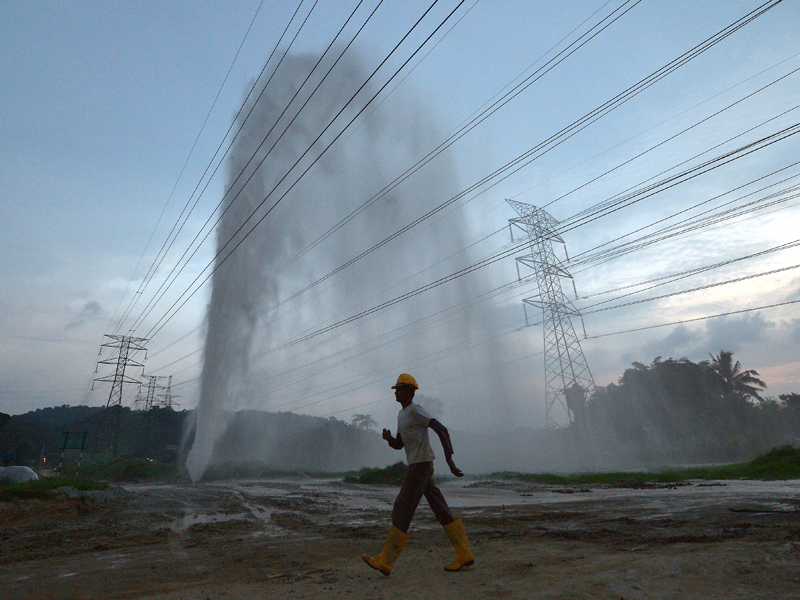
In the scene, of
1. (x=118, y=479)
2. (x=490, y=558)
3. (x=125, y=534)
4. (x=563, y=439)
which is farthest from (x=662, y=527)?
(x=118, y=479)

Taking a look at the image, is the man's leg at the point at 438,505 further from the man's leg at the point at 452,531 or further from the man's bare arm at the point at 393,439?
the man's bare arm at the point at 393,439

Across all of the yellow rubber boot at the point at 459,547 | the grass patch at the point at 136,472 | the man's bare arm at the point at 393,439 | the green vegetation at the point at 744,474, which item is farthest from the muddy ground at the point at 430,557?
the grass patch at the point at 136,472

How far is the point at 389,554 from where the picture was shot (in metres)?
4.54

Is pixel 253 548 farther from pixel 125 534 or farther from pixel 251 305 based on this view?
pixel 251 305

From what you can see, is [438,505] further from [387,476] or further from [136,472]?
[136,472]

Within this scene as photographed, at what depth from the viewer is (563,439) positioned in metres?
40.5

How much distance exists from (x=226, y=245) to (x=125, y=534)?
77.9 ft

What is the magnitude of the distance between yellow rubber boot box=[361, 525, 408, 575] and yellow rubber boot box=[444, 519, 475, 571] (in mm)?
472

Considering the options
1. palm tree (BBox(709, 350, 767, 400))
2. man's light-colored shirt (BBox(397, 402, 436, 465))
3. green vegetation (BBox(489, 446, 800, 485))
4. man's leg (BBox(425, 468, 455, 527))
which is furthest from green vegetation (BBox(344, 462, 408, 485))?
palm tree (BBox(709, 350, 767, 400))

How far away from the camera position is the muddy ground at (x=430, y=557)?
3789mm

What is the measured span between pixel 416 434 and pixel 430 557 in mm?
1746

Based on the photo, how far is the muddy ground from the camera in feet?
12.4

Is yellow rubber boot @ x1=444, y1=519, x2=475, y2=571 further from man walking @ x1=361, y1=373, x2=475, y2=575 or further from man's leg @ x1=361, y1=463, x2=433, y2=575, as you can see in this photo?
man's leg @ x1=361, y1=463, x2=433, y2=575

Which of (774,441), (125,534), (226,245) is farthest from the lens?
(774,441)
